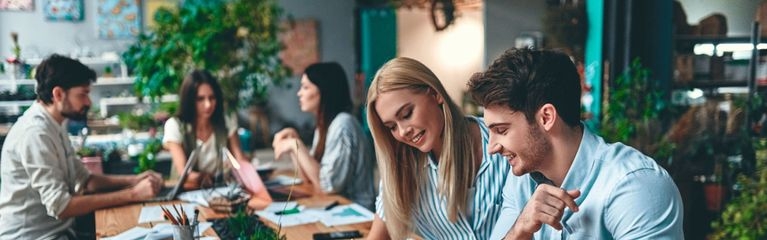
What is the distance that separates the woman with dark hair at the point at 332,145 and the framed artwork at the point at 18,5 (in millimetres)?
7081

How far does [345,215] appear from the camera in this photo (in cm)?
272

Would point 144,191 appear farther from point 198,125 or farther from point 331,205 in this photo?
point 331,205

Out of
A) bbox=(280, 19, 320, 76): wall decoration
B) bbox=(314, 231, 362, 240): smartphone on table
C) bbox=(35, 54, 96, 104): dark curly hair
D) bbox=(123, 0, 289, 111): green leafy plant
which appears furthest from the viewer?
bbox=(280, 19, 320, 76): wall decoration

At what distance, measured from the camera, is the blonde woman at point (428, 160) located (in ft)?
6.48

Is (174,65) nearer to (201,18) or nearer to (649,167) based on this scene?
(201,18)

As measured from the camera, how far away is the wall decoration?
9.85 m

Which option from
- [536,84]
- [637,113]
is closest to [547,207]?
[536,84]

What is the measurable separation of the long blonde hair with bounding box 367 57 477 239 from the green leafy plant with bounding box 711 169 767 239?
1945mm

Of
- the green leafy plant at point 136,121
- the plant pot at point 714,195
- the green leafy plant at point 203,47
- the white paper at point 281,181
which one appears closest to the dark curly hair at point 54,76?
the white paper at point 281,181

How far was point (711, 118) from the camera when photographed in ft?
13.3

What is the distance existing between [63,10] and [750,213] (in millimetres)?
8639

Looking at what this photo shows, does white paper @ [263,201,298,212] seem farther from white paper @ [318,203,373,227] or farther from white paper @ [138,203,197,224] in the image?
white paper @ [138,203,197,224]

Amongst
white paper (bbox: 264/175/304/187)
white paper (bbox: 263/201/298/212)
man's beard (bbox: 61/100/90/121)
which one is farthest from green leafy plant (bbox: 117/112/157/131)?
white paper (bbox: 263/201/298/212)

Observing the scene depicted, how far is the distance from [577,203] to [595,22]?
3491 millimetres
